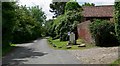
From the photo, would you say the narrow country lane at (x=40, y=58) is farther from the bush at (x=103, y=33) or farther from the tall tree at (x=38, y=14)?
the tall tree at (x=38, y=14)

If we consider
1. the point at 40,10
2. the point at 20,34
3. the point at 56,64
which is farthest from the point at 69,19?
the point at 40,10

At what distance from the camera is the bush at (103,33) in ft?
98.0

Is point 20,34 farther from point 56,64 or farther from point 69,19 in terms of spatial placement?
point 56,64

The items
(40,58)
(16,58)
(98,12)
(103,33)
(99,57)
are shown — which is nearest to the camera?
(99,57)

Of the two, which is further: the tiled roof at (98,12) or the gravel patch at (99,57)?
the tiled roof at (98,12)

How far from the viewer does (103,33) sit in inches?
1180

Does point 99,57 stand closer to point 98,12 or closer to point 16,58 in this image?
point 16,58

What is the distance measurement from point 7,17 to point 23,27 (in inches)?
1133

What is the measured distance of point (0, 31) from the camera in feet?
96.2

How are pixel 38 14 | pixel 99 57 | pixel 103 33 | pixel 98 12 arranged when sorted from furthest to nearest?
pixel 38 14 < pixel 98 12 < pixel 103 33 < pixel 99 57

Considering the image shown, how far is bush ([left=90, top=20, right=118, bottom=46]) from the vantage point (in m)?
29.9

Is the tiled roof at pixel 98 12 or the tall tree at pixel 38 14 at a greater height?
the tiled roof at pixel 98 12

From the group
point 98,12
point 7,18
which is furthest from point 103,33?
point 98,12

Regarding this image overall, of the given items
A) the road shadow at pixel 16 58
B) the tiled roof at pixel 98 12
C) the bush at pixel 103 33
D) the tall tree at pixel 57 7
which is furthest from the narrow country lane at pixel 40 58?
the tall tree at pixel 57 7
